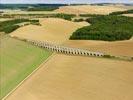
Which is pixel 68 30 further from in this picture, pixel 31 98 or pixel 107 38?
pixel 31 98

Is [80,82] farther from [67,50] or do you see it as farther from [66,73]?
[67,50]

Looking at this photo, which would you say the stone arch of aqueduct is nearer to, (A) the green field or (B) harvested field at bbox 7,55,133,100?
(A) the green field

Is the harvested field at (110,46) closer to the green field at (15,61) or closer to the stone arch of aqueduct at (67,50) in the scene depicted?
the stone arch of aqueduct at (67,50)

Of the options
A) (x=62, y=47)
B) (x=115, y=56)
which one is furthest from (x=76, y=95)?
(x=62, y=47)

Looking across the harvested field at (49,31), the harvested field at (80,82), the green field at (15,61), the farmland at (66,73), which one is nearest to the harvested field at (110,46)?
the farmland at (66,73)

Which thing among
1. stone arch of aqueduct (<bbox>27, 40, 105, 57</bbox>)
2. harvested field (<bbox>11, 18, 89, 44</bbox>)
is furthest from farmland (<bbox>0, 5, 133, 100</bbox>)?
harvested field (<bbox>11, 18, 89, 44</bbox>)
